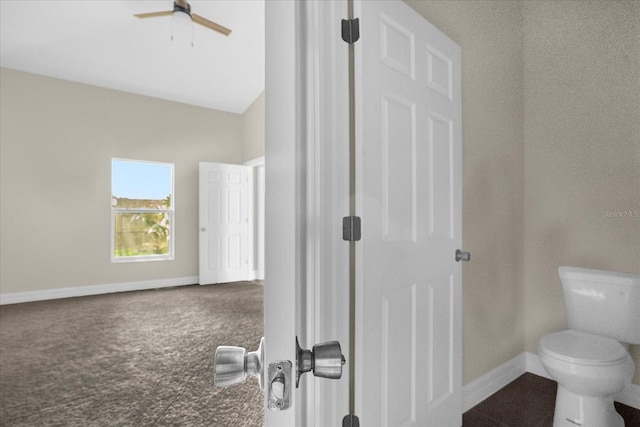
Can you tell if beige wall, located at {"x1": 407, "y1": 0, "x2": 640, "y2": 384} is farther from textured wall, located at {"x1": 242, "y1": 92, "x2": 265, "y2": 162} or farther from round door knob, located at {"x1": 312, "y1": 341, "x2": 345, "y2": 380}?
textured wall, located at {"x1": 242, "y1": 92, "x2": 265, "y2": 162}

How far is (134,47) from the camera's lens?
14.4 feet

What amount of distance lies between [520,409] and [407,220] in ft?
4.57

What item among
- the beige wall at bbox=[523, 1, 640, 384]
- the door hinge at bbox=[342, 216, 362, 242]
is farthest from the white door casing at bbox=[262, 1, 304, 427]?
the beige wall at bbox=[523, 1, 640, 384]

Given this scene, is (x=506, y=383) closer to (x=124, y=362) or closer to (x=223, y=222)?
(x=124, y=362)

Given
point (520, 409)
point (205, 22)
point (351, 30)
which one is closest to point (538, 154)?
point (520, 409)

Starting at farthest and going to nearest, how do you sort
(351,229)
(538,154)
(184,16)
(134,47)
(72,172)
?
(72,172), (134,47), (184,16), (538,154), (351,229)

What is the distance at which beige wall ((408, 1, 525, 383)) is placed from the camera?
6.44 ft

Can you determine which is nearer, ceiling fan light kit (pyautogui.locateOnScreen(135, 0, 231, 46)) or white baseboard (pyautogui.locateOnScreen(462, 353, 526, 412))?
white baseboard (pyautogui.locateOnScreen(462, 353, 526, 412))

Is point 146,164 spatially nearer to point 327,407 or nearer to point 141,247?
point 141,247

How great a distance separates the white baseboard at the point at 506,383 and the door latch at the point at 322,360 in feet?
5.97

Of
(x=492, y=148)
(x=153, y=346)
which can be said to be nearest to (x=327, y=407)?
(x=492, y=148)

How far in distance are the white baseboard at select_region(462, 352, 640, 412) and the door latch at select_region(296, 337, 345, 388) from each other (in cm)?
182

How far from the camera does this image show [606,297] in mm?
1846

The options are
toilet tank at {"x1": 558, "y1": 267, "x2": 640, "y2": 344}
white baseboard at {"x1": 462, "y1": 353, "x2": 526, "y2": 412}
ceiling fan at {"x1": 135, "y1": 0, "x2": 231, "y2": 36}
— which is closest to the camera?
toilet tank at {"x1": 558, "y1": 267, "x2": 640, "y2": 344}
